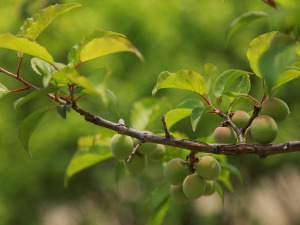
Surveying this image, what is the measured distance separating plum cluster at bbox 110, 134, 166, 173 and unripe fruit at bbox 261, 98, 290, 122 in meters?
0.25

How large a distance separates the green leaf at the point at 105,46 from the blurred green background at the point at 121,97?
271 cm

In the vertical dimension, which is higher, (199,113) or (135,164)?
(199,113)

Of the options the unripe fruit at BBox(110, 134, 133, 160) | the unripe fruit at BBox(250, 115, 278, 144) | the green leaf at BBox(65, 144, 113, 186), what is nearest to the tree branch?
the unripe fruit at BBox(250, 115, 278, 144)

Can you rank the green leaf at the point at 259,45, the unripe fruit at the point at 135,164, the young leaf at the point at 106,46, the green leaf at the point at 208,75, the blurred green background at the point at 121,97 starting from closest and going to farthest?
the young leaf at the point at 106,46, the green leaf at the point at 259,45, the green leaf at the point at 208,75, the unripe fruit at the point at 135,164, the blurred green background at the point at 121,97

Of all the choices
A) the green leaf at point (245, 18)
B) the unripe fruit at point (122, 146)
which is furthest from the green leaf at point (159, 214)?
the green leaf at point (245, 18)

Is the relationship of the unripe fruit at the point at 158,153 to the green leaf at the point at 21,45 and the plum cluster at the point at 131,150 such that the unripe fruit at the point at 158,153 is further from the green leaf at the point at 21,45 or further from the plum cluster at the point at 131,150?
the green leaf at the point at 21,45

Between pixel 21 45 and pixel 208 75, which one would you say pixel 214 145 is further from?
pixel 21 45

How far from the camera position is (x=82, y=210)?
4.29 m

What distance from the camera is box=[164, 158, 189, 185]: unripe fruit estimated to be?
92cm

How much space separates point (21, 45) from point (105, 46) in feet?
0.42

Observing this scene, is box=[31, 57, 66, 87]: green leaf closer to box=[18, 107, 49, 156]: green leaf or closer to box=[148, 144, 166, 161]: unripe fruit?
box=[18, 107, 49, 156]: green leaf

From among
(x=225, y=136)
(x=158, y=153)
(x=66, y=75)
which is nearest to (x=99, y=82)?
(x=66, y=75)

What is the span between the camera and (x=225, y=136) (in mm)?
834

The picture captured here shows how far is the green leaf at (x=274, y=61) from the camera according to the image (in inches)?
19.8
